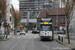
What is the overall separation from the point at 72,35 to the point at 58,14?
3880 cm

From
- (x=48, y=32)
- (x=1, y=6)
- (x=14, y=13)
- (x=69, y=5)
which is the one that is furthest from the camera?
(x=14, y=13)

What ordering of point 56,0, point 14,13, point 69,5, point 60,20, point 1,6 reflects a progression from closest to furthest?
point 69,5 < point 1,6 < point 56,0 < point 14,13 < point 60,20

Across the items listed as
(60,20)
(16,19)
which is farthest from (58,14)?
(16,19)

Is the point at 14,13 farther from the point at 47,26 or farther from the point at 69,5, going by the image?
the point at 69,5

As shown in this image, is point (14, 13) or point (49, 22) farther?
point (14, 13)

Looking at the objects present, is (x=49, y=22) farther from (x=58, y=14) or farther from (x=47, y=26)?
(x=58, y=14)

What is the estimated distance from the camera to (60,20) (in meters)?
64.2

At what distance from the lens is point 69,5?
20078 millimetres

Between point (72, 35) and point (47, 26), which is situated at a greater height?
point (47, 26)

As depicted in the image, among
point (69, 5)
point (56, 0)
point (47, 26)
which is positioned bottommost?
point (47, 26)

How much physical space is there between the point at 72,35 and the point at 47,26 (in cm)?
564

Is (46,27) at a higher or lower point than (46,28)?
higher

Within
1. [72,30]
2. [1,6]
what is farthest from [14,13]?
[72,30]

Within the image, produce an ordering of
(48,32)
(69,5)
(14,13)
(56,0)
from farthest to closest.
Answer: (14,13) < (56,0) < (48,32) < (69,5)
